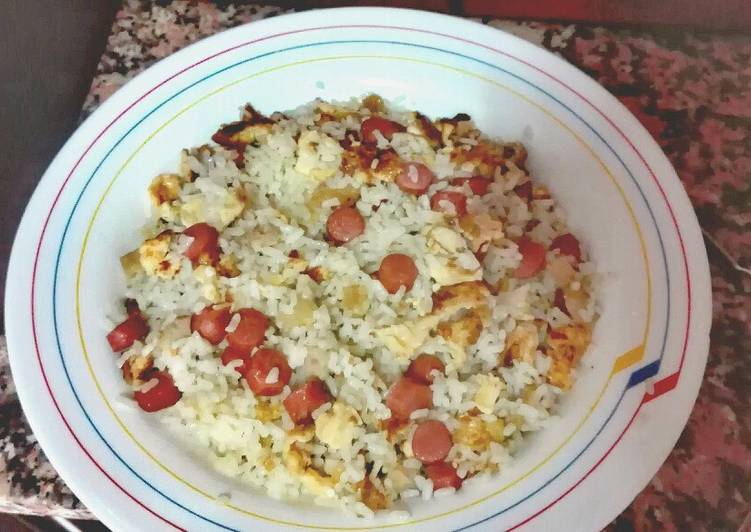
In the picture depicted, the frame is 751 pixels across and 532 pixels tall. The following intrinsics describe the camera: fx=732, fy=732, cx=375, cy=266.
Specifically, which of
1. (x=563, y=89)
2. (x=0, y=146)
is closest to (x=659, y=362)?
(x=563, y=89)

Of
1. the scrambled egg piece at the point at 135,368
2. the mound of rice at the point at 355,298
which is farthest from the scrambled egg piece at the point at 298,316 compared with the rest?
the scrambled egg piece at the point at 135,368

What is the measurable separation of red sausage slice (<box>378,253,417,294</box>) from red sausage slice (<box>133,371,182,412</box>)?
357 mm

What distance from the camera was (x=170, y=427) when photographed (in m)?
1.07

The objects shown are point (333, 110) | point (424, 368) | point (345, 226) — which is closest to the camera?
point (424, 368)

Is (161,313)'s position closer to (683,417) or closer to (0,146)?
(0,146)

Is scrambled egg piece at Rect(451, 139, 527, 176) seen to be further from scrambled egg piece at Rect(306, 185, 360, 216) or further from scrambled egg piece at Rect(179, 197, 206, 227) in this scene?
scrambled egg piece at Rect(179, 197, 206, 227)

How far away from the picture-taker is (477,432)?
3.43 ft

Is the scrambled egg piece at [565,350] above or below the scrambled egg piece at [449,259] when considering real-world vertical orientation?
below

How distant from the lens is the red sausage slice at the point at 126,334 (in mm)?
1104

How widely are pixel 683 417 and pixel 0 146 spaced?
3.58 ft

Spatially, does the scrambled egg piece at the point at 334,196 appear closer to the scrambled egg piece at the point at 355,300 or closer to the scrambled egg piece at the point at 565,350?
the scrambled egg piece at the point at 355,300

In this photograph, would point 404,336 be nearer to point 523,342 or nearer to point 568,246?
point 523,342

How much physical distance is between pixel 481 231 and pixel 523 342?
7.7 inches

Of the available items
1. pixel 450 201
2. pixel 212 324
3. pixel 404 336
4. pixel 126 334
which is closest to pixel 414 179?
pixel 450 201
